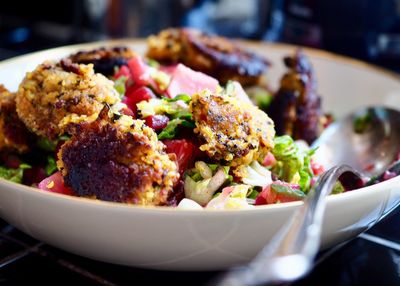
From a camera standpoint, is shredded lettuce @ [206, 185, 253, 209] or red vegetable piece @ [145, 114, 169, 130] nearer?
shredded lettuce @ [206, 185, 253, 209]

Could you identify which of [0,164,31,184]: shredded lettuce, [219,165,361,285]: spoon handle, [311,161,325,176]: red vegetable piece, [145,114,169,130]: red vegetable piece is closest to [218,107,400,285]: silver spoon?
[219,165,361,285]: spoon handle

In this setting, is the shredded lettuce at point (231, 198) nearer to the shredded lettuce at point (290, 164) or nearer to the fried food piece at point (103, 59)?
Answer: the shredded lettuce at point (290, 164)

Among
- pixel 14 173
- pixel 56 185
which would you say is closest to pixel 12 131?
pixel 14 173

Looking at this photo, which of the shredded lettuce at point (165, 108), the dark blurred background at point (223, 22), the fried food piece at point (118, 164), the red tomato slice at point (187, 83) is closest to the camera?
the fried food piece at point (118, 164)

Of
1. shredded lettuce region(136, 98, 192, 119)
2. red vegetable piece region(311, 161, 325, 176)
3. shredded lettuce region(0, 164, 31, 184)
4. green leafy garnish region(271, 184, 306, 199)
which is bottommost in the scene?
shredded lettuce region(0, 164, 31, 184)

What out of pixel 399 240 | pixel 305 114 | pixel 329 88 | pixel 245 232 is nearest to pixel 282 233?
pixel 245 232

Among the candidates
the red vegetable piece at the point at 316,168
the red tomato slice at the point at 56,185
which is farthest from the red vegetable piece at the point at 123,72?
the red vegetable piece at the point at 316,168

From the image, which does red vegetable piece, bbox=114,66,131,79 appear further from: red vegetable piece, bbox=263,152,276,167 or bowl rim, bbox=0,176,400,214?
bowl rim, bbox=0,176,400,214
